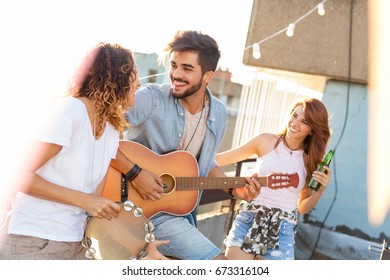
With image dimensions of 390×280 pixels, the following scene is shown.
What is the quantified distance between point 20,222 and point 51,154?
318 mm

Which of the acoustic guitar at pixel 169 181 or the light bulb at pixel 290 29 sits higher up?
the light bulb at pixel 290 29

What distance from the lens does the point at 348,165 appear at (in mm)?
5844

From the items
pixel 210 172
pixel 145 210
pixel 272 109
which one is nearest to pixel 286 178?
pixel 210 172

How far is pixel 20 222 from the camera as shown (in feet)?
8.09

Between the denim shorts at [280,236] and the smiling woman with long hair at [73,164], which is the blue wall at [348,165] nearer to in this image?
the denim shorts at [280,236]

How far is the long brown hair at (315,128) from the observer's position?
386 cm

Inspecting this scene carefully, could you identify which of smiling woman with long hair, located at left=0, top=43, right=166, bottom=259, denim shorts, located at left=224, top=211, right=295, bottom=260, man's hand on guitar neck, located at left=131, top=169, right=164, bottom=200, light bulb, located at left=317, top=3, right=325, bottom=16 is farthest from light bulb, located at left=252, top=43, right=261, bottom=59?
smiling woman with long hair, located at left=0, top=43, right=166, bottom=259

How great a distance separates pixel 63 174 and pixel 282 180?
5.60 ft

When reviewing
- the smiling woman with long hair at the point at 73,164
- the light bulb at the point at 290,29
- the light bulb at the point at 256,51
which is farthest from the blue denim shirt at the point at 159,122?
the light bulb at the point at 290,29

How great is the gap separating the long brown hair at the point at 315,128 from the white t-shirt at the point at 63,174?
5.63 ft

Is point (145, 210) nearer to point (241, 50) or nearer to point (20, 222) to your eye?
point (20, 222)

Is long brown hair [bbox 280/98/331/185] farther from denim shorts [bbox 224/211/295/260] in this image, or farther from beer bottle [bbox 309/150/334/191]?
denim shorts [bbox 224/211/295/260]

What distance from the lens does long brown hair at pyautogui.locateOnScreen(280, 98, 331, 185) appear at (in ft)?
12.6

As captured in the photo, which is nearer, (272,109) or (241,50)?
(241,50)
